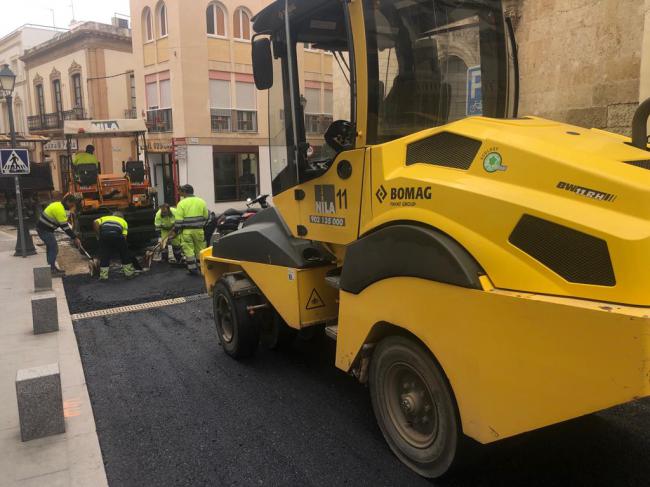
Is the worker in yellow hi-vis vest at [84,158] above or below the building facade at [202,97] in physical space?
below

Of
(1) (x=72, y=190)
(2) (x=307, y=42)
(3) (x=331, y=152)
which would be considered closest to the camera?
(3) (x=331, y=152)

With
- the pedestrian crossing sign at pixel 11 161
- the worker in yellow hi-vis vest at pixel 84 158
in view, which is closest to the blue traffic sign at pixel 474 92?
the pedestrian crossing sign at pixel 11 161

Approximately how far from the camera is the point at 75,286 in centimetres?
962

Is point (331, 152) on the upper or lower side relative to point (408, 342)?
upper

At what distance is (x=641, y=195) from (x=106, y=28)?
3313cm

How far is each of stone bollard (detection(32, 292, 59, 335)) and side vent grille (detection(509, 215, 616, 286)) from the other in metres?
6.08

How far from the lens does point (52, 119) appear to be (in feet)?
113

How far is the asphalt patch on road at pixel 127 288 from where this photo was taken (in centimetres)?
841

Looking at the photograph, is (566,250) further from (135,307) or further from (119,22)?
(119,22)

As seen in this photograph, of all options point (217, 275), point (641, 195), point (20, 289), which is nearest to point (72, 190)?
point (20, 289)

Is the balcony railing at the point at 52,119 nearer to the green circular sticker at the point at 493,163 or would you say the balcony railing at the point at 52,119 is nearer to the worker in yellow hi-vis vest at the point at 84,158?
the worker in yellow hi-vis vest at the point at 84,158

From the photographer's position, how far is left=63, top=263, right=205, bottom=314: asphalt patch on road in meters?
8.41

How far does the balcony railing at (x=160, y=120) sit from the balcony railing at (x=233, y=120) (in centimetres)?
207

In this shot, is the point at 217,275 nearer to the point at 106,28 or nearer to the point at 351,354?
the point at 351,354
